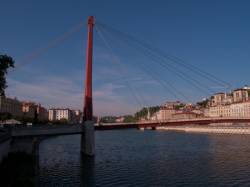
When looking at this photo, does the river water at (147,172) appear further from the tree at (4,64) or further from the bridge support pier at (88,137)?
the tree at (4,64)

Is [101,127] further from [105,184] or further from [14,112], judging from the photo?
[14,112]

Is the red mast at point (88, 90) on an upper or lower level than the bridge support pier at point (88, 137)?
upper

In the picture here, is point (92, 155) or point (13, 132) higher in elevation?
point (13, 132)

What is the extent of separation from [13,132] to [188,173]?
23.1 m

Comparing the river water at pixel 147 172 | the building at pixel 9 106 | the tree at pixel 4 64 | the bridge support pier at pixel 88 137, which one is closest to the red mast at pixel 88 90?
the bridge support pier at pixel 88 137

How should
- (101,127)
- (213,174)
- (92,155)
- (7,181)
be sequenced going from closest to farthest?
1. (7,181)
2. (213,174)
3. (92,155)
4. (101,127)

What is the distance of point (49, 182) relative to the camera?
3353cm

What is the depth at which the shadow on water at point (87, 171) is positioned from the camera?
34.6 m

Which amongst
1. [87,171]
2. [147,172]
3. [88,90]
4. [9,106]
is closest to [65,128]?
[88,90]

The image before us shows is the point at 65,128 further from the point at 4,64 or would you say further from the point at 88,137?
the point at 4,64

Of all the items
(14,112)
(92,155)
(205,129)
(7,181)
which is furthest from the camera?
(14,112)

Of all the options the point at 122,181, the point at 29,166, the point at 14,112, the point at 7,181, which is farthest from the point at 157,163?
the point at 14,112

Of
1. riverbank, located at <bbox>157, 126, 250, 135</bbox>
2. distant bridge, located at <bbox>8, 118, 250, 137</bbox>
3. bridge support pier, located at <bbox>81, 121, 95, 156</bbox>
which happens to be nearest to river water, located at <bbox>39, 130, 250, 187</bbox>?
bridge support pier, located at <bbox>81, 121, 95, 156</bbox>

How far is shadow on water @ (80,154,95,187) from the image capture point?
3464 centimetres
